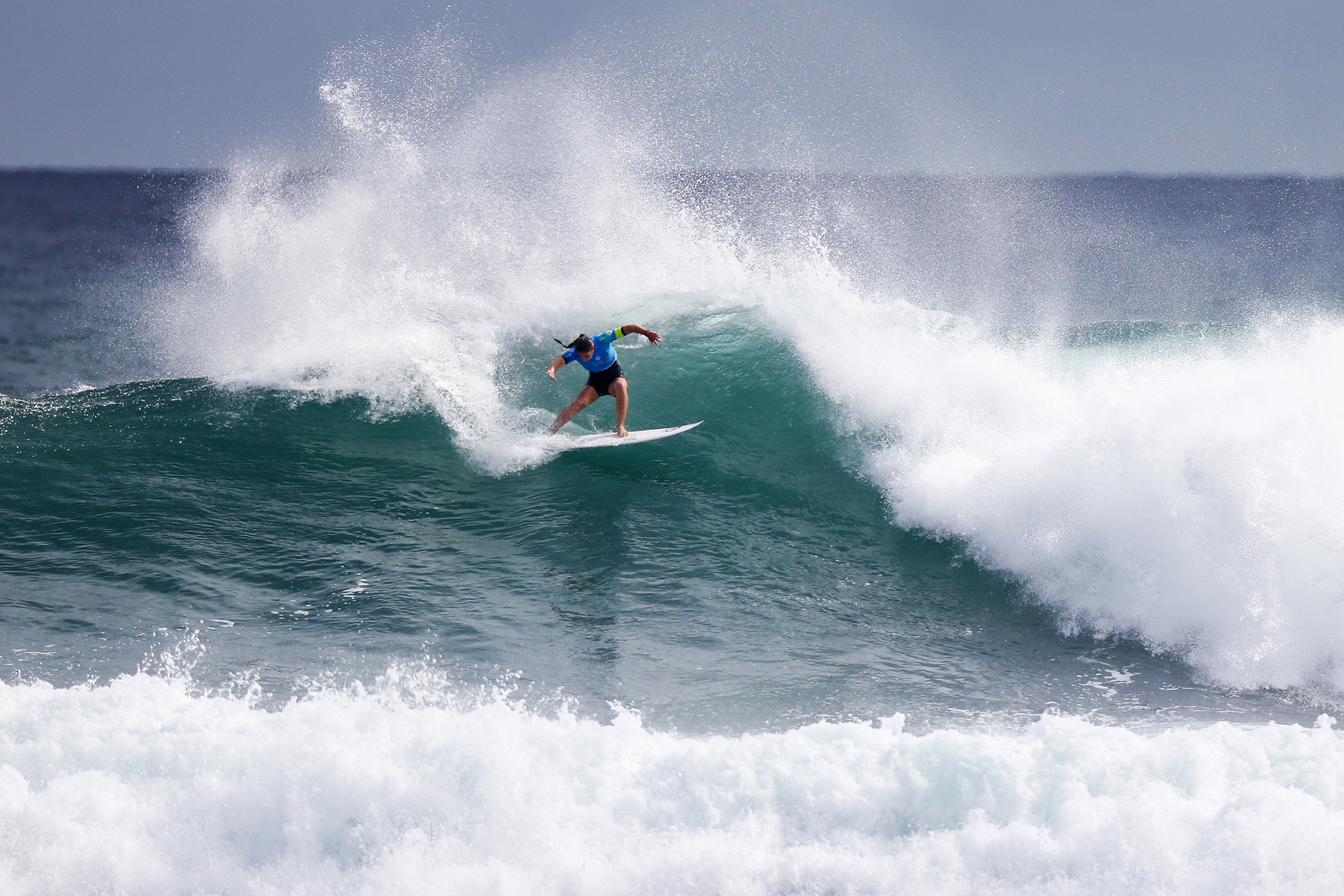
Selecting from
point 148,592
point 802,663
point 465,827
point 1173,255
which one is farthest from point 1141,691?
point 1173,255

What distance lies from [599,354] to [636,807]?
5.65m

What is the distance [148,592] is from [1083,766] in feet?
21.7

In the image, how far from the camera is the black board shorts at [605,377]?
979 centimetres

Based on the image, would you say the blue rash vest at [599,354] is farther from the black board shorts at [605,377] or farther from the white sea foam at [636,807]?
the white sea foam at [636,807]

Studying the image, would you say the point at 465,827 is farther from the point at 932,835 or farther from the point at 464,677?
the point at 932,835

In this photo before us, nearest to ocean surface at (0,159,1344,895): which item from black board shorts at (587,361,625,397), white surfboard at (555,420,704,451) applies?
white surfboard at (555,420,704,451)

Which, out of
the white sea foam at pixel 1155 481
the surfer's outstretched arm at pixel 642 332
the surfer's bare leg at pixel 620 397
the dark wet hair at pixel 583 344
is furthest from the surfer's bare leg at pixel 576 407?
the white sea foam at pixel 1155 481

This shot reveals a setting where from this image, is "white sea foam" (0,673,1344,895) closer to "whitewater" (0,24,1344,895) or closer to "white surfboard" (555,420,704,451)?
"whitewater" (0,24,1344,895)

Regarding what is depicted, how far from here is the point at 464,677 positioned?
20.0 ft

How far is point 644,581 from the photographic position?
7582 mm

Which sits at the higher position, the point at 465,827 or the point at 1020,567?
the point at 1020,567

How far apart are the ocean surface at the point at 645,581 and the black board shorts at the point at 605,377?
63 centimetres

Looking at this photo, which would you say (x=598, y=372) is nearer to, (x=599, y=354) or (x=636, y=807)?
(x=599, y=354)

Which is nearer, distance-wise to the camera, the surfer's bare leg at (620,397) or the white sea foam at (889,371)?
the white sea foam at (889,371)
